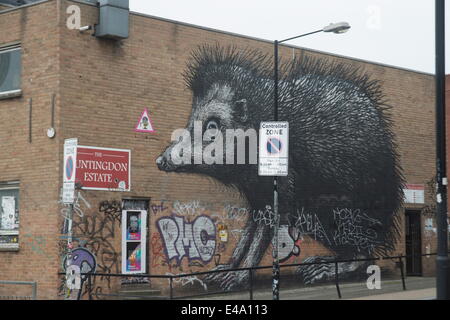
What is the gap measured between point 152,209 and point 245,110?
4340 mm

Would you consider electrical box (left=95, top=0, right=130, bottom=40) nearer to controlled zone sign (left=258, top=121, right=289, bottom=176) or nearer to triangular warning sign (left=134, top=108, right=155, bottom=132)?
triangular warning sign (left=134, top=108, right=155, bottom=132)

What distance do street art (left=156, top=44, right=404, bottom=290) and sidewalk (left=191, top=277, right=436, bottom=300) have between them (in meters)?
0.79

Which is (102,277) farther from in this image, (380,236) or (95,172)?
(380,236)

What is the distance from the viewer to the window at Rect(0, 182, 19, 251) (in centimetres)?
1998

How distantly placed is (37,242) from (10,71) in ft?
15.0

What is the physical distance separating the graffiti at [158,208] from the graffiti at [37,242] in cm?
300

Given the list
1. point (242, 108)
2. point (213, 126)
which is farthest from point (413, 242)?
point (213, 126)

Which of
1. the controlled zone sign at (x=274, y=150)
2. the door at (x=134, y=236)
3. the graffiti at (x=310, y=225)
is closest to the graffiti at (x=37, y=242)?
the door at (x=134, y=236)

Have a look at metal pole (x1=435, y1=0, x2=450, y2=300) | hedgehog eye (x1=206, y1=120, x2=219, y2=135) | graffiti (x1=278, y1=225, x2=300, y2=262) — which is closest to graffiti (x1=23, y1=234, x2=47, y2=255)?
hedgehog eye (x1=206, y1=120, x2=219, y2=135)

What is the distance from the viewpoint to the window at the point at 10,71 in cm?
2030

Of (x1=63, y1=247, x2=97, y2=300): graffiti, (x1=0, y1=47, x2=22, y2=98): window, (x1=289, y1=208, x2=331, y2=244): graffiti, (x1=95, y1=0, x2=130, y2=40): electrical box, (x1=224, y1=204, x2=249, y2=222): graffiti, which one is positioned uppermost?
(x1=95, y1=0, x2=130, y2=40): electrical box

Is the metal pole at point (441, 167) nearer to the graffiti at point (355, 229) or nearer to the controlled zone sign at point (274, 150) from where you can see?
the controlled zone sign at point (274, 150)

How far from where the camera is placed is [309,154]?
24219mm

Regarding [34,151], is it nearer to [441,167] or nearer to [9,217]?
[9,217]
